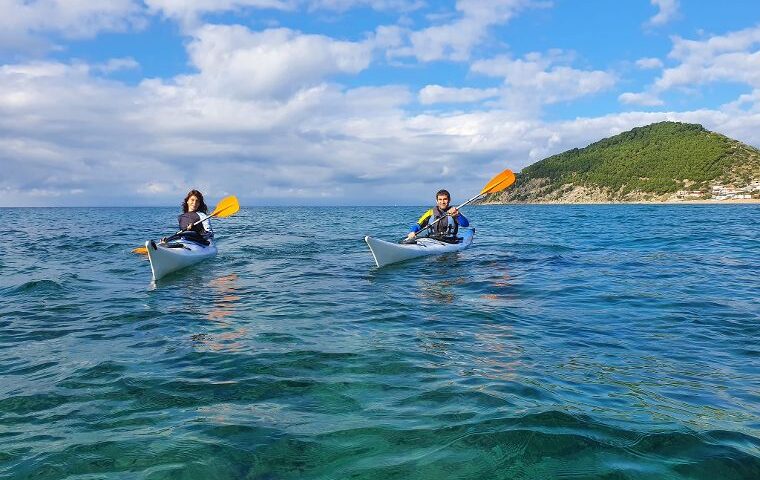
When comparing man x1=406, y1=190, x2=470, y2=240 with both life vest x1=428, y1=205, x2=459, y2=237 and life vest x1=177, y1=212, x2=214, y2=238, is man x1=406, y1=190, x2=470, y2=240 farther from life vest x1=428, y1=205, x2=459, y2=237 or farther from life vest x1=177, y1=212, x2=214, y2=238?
life vest x1=177, y1=212, x2=214, y2=238

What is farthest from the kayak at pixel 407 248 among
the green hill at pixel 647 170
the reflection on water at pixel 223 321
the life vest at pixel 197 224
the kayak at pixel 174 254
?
the green hill at pixel 647 170

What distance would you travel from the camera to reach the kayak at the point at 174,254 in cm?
1106

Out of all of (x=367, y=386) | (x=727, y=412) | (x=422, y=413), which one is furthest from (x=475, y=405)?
(x=727, y=412)

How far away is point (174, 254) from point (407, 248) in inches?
244

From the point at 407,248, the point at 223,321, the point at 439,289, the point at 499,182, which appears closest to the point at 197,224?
the point at 407,248

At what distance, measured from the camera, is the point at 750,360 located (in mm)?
5219

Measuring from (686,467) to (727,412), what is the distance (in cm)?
120

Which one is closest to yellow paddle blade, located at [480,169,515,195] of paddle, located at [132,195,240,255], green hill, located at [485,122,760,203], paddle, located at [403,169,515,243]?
paddle, located at [403,169,515,243]

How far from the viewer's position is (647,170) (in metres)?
119

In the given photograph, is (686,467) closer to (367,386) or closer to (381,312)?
(367,386)

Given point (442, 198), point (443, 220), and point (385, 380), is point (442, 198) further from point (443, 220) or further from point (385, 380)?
point (385, 380)

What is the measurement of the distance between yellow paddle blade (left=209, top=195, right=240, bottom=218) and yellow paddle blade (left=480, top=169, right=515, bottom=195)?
859 centimetres

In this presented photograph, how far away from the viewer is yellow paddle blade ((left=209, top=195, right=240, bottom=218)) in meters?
15.7

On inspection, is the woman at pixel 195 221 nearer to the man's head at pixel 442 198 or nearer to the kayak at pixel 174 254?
the kayak at pixel 174 254
